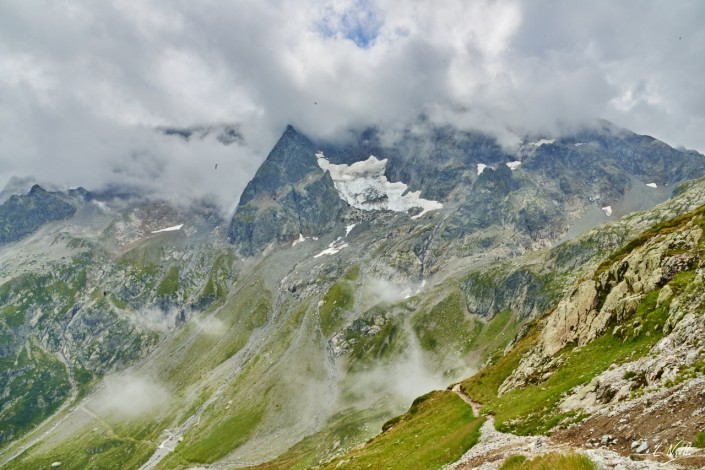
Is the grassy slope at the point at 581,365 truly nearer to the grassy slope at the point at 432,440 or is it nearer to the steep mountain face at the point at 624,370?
Answer: the steep mountain face at the point at 624,370

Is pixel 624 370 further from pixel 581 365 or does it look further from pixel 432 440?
pixel 432 440

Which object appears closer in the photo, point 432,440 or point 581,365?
point 581,365

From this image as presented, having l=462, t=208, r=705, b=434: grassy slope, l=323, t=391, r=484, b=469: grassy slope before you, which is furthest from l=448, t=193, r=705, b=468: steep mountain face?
l=323, t=391, r=484, b=469: grassy slope

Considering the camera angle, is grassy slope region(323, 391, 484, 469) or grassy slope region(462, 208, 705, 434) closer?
grassy slope region(462, 208, 705, 434)

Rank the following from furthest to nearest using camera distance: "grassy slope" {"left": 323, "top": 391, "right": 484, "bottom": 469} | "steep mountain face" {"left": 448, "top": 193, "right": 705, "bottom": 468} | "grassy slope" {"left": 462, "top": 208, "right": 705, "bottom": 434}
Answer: "grassy slope" {"left": 323, "top": 391, "right": 484, "bottom": 469} → "grassy slope" {"left": 462, "top": 208, "right": 705, "bottom": 434} → "steep mountain face" {"left": 448, "top": 193, "right": 705, "bottom": 468}

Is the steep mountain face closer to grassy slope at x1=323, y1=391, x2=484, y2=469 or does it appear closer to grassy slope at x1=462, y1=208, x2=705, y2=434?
grassy slope at x1=462, y1=208, x2=705, y2=434

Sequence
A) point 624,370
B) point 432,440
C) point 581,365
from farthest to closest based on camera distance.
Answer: point 432,440 → point 581,365 → point 624,370

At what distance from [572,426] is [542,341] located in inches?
1595

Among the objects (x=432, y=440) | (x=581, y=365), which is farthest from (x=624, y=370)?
(x=432, y=440)

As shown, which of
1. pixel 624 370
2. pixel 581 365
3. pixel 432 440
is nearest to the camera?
pixel 624 370

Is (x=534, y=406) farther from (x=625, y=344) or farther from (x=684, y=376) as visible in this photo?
(x=684, y=376)

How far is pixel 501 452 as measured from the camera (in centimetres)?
Result: 2795

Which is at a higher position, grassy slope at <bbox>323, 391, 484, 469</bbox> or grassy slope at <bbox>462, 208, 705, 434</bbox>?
grassy slope at <bbox>462, 208, 705, 434</bbox>

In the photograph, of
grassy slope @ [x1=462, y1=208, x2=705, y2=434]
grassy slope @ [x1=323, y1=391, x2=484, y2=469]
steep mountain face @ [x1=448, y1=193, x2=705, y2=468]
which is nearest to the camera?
steep mountain face @ [x1=448, y1=193, x2=705, y2=468]
